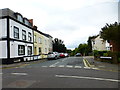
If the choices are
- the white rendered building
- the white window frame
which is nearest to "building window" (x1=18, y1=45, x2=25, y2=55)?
the white rendered building

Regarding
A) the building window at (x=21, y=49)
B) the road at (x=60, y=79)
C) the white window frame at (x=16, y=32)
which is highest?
the white window frame at (x=16, y=32)

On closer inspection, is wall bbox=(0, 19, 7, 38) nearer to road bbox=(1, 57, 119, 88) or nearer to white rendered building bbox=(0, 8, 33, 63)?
white rendered building bbox=(0, 8, 33, 63)

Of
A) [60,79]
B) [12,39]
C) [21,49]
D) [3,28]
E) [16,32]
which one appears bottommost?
[60,79]

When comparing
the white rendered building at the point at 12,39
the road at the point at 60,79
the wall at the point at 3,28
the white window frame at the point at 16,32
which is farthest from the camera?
the white window frame at the point at 16,32

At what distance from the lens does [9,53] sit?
22297 mm

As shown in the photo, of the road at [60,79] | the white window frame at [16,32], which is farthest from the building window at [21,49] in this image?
the road at [60,79]

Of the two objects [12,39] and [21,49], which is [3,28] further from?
[21,49]

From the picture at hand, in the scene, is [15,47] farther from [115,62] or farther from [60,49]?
[60,49]

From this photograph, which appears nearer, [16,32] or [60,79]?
[60,79]

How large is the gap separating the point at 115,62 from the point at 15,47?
1521 centimetres

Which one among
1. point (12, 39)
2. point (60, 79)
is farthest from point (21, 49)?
point (60, 79)

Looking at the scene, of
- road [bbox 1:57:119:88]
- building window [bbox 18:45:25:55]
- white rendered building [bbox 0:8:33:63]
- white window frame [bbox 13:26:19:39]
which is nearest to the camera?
road [bbox 1:57:119:88]

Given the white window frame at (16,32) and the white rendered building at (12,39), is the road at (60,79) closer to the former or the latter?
the white rendered building at (12,39)

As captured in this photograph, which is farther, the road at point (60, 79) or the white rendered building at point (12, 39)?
the white rendered building at point (12, 39)
